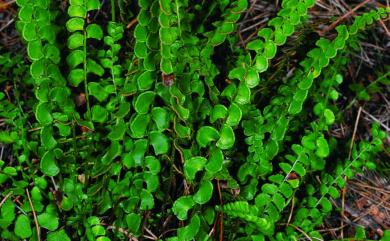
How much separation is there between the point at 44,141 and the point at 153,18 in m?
0.47

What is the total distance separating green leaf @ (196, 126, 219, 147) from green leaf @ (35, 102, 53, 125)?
42 cm

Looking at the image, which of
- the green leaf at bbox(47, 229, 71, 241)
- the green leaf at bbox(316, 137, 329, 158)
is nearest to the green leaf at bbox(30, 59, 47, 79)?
the green leaf at bbox(47, 229, 71, 241)

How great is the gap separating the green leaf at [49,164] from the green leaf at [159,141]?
29 cm

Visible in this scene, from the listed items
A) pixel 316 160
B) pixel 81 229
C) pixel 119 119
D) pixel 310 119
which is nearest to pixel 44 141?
pixel 119 119

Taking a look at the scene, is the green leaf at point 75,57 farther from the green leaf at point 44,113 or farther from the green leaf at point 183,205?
the green leaf at point 183,205

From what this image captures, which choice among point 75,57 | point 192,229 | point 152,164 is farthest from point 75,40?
point 192,229

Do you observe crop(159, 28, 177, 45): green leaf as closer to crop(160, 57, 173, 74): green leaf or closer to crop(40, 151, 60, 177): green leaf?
crop(160, 57, 173, 74): green leaf

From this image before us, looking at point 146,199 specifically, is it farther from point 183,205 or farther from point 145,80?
point 145,80

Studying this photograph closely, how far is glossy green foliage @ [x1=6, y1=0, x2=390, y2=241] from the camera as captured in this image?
147 centimetres

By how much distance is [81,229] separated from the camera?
1702mm

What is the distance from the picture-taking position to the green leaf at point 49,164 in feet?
5.07

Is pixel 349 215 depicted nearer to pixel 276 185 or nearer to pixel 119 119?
pixel 276 185

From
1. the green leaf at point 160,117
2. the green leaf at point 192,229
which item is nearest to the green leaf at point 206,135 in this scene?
the green leaf at point 160,117

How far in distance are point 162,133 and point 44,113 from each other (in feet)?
1.12
